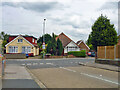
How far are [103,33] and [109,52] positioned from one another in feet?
40.0

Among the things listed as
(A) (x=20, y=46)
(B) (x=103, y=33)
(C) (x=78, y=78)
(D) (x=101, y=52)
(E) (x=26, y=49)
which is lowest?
(C) (x=78, y=78)

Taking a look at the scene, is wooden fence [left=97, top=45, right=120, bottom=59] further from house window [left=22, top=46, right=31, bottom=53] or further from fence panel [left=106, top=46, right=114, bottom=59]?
house window [left=22, top=46, right=31, bottom=53]

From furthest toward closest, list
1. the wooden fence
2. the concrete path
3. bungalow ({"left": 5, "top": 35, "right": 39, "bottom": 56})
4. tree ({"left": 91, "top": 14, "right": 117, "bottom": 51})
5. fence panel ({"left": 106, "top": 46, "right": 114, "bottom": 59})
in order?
bungalow ({"left": 5, "top": 35, "right": 39, "bottom": 56}) < tree ({"left": 91, "top": 14, "right": 117, "bottom": 51}) < fence panel ({"left": 106, "top": 46, "right": 114, "bottom": 59}) < the wooden fence < the concrete path

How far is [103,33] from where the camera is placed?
104 ft

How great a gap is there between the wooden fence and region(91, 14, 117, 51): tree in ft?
31.1

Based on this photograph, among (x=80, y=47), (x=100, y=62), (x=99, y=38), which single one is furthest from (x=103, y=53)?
(x=80, y=47)

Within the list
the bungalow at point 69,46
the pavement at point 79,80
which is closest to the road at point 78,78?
the pavement at point 79,80

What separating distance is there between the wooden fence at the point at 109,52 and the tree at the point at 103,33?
9.48m

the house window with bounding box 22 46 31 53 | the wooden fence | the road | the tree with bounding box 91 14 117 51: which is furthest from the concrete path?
the house window with bounding box 22 46 31 53

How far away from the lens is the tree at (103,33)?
3136cm

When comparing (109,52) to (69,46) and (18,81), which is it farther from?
(69,46)

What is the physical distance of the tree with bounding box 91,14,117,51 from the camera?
31359 millimetres

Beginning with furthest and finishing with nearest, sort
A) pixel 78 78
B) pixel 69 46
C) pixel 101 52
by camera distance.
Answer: pixel 69 46 < pixel 101 52 < pixel 78 78

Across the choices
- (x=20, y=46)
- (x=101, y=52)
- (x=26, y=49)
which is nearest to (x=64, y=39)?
(x=26, y=49)
